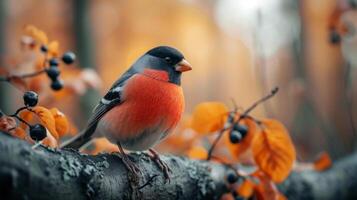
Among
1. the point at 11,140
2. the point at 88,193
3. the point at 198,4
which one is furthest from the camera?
the point at 198,4

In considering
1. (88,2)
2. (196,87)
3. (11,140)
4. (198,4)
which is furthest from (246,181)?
(196,87)

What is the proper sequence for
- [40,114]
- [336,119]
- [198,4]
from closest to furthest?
[40,114], [336,119], [198,4]

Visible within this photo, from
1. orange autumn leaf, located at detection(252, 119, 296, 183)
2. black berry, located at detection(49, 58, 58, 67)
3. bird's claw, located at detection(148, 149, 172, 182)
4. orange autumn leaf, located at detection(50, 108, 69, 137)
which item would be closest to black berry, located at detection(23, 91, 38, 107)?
orange autumn leaf, located at detection(50, 108, 69, 137)

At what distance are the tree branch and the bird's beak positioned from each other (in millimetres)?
605

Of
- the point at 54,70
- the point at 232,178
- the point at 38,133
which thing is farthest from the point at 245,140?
the point at 38,133

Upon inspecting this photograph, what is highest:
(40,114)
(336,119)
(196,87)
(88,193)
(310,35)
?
(40,114)

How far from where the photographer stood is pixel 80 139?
3674 millimetres

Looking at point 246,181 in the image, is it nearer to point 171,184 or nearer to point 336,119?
point 171,184

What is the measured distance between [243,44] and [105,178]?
61.5 feet

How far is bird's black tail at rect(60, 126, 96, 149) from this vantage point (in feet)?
11.7

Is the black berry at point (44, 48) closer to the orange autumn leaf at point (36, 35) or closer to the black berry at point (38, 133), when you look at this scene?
the orange autumn leaf at point (36, 35)

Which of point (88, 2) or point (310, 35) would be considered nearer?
point (88, 2)

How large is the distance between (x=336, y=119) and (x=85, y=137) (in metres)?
6.27

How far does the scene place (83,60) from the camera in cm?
762
